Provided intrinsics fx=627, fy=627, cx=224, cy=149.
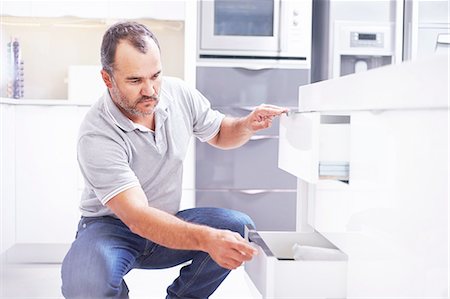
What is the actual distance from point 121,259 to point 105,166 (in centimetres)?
23

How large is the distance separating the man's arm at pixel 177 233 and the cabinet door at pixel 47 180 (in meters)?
1.51

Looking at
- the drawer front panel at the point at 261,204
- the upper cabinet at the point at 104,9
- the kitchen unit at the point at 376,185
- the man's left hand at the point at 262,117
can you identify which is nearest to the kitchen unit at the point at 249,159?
the drawer front panel at the point at 261,204

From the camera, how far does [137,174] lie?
173 centimetres

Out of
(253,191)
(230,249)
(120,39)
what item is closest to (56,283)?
(253,191)

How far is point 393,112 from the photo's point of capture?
38.9 inches

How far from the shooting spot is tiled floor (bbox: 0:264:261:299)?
94.3 inches

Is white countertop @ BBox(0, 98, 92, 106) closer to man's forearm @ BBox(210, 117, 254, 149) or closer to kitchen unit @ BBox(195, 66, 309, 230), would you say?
kitchen unit @ BBox(195, 66, 309, 230)

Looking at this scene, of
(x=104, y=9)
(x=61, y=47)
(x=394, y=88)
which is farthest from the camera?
(x=61, y=47)

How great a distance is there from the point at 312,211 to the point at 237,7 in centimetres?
182

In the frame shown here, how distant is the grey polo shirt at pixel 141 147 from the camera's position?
1547 millimetres

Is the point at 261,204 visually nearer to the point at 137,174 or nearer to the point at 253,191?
the point at 253,191

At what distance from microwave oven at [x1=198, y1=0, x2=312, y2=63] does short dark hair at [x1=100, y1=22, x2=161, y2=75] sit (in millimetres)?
1370

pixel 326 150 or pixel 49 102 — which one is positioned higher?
pixel 49 102

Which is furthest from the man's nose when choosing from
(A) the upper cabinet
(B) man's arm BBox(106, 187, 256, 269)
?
(A) the upper cabinet
